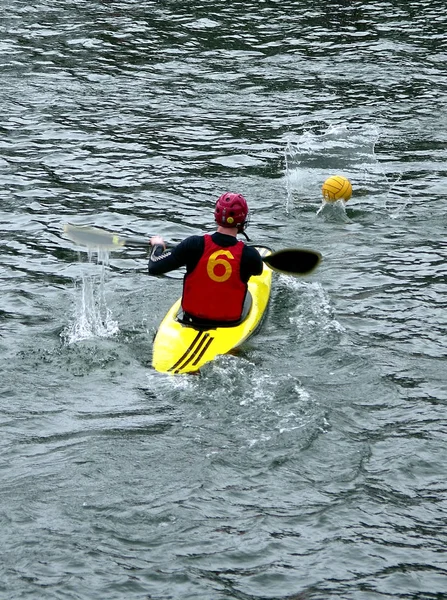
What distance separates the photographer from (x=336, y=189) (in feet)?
42.9

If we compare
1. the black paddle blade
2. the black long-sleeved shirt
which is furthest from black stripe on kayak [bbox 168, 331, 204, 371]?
the black paddle blade

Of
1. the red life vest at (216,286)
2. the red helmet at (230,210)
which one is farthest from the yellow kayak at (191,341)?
the red helmet at (230,210)

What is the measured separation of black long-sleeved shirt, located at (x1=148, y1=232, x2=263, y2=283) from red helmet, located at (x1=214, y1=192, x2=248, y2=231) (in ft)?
0.48

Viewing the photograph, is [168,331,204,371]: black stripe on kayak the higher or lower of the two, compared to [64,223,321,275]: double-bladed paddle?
lower

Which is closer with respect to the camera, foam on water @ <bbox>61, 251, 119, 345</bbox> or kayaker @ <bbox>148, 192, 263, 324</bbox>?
kayaker @ <bbox>148, 192, 263, 324</bbox>

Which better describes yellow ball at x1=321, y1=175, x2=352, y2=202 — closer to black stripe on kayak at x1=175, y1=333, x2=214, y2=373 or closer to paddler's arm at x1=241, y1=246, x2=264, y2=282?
paddler's arm at x1=241, y1=246, x2=264, y2=282

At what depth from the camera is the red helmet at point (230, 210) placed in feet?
29.9

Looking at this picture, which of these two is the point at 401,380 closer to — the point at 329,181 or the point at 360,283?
the point at 360,283

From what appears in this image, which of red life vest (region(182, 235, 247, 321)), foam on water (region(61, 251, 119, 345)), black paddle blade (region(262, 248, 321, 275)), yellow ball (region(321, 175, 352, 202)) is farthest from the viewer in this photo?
yellow ball (region(321, 175, 352, 202))

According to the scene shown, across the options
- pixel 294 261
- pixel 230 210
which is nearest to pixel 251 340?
pixel 294 261

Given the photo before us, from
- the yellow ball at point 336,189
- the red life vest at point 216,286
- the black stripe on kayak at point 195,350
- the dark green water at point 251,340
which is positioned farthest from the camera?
the yellow ball at point 336,189

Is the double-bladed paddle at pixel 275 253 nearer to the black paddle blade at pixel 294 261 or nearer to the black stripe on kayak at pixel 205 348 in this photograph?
the black paddle blade at pixel 294 261

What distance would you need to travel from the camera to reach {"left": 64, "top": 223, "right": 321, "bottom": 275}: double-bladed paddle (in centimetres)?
959

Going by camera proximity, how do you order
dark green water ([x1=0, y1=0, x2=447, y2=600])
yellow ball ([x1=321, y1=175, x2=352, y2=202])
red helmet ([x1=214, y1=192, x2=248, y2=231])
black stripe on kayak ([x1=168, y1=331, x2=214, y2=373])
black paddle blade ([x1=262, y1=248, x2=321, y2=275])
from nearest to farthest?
dark green water ([x1=0, y1=0, x2=447, y2=600]) < black stripe on kayak ([x1=168, y1=331, x2=214, y2=373]) < red helmet ([x1=214, y1=192, x2=248, y2=231]) < black paddle blade ([x1=262, y1=248, x2=321, y2=275]) < yellow ball ([x1=321, y1=175, x2=352, y2=202])
